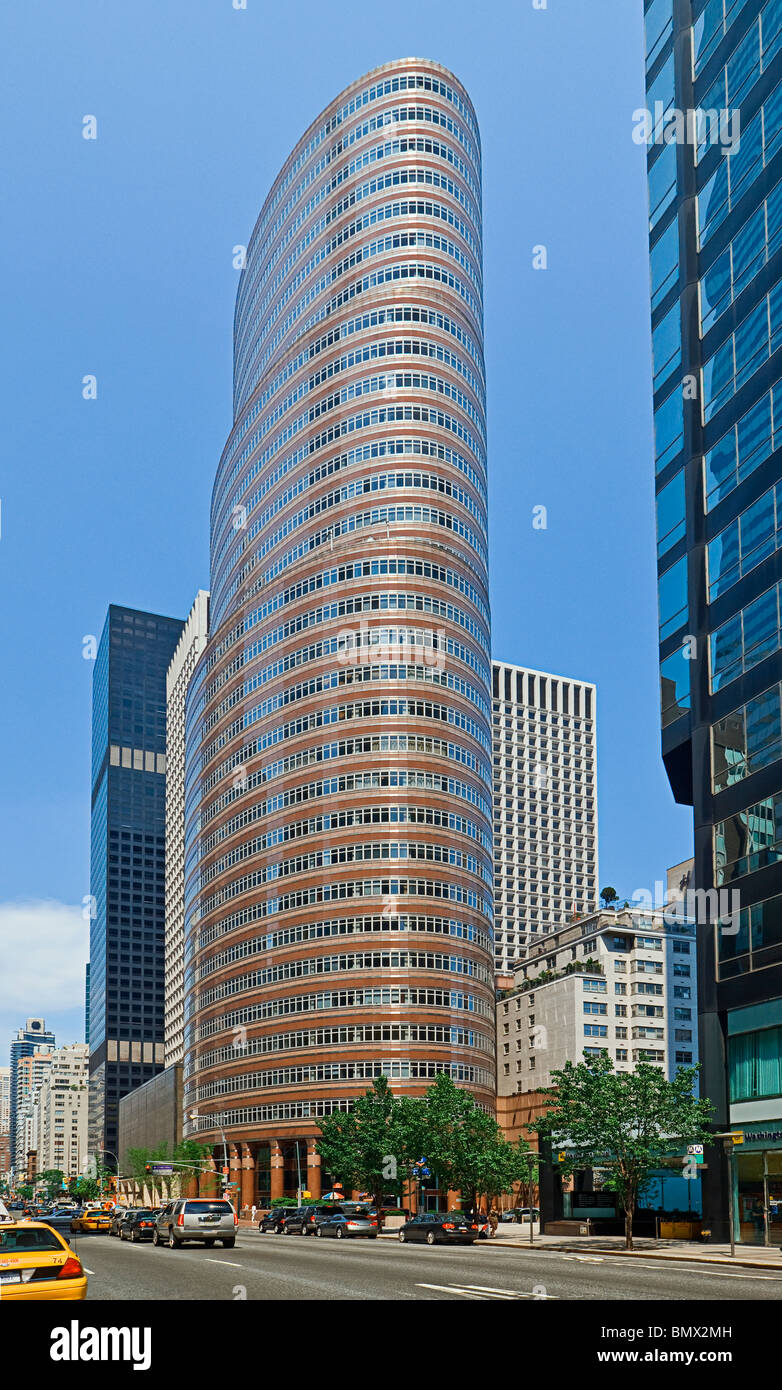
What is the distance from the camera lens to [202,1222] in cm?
4669

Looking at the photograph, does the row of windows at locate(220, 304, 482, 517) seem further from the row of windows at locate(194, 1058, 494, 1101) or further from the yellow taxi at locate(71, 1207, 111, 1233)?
the yellow taxi at locate(71, 1207, 111, 1233)

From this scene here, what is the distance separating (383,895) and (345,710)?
18.4 m

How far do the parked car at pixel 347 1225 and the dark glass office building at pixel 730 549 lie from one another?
18.6m

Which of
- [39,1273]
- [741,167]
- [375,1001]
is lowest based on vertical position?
[39,1273]

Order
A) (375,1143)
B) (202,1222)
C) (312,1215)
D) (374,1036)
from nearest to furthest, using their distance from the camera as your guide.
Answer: (202,1222) → (312,1215) → (375,1143) → (374,1036)

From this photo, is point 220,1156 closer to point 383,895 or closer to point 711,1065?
point 383,895

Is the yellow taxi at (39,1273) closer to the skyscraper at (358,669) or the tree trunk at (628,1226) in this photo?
the tree trunk at (628,1226)

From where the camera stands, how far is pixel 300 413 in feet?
490

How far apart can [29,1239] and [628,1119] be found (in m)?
35.4

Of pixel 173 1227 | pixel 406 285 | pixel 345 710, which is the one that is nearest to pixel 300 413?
pixel 406 285

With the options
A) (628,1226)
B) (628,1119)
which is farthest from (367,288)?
(628,1226)

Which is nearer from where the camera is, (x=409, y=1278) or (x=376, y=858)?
(x=409, y=1278)

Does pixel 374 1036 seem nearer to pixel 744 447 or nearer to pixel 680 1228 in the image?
pixel 680 1228

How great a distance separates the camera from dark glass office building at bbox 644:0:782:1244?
56281 mm
